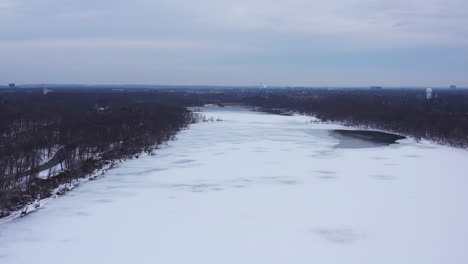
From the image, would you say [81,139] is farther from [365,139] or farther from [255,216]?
[365,139]

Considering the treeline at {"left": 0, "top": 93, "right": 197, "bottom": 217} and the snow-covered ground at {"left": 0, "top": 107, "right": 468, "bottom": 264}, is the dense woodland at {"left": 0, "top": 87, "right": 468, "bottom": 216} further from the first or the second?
the snow-covered ground at {"left": 0, "top": 107, "right": 468, "bottom": 264}

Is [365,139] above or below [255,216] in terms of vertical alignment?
above

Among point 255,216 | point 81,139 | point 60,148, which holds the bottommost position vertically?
point 255,216

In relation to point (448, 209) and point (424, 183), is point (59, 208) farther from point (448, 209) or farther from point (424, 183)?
point (424, 183)

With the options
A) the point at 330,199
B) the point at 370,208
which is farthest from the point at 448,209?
the point at 330,199

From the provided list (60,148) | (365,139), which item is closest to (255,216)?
(60,148)

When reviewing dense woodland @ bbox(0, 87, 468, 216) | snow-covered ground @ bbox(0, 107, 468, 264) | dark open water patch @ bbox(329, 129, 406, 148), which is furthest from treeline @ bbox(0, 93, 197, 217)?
dark open water patch @ bbox(329, 129, 406, 148)

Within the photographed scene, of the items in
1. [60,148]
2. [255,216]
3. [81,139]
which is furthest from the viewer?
[81,139]

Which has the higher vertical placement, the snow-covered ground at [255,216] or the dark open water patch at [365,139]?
the dark open water patch at [365,139]

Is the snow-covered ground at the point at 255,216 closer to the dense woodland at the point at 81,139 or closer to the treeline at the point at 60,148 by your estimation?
the treeline at the point at 60,148

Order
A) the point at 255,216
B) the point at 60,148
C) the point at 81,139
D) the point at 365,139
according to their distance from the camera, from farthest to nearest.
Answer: the point at 365,139, the point at 81,139, the point at 60,148, the point at 255,216

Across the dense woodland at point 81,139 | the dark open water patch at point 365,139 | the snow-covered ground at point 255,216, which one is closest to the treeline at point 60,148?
the dense woodland at point 81,139
